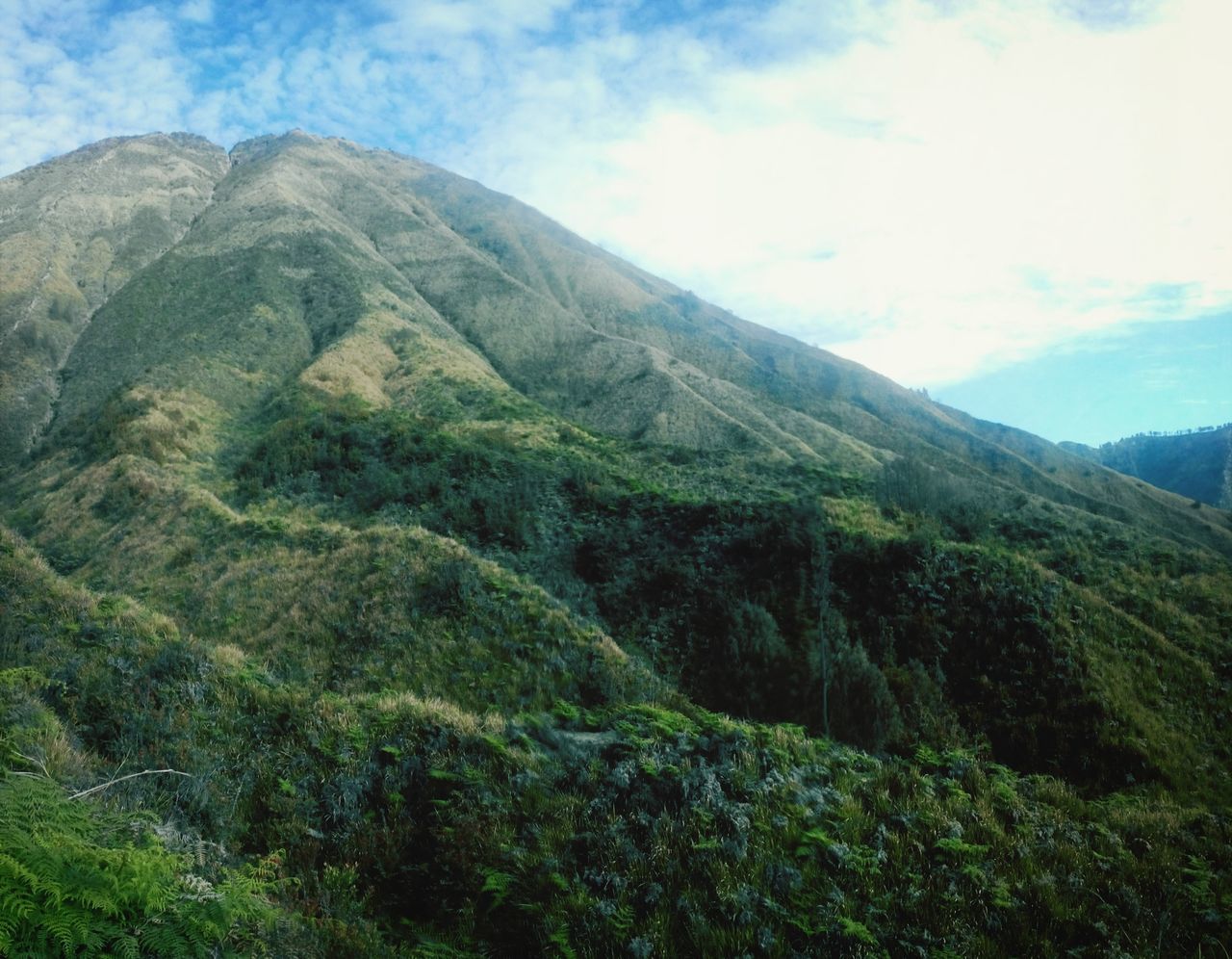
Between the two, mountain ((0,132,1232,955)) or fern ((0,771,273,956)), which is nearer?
fern ((0,771,273,956))

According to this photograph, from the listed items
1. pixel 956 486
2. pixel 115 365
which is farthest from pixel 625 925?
pixel 115 365

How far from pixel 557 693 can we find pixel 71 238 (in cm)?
8648

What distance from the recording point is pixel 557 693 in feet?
40.4

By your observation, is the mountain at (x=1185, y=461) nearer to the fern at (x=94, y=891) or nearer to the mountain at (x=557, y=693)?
the mountain at (x=557, y=693)

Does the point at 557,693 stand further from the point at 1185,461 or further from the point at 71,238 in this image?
the point at 1185,461

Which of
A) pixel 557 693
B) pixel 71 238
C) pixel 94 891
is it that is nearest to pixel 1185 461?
pixel 557 693

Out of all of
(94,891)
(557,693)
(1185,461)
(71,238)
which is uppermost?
(1185,461)

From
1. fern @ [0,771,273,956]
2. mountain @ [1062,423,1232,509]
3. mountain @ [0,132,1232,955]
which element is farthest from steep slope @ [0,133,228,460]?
mountain @ [1062,423,1232,509]

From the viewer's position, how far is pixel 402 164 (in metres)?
120

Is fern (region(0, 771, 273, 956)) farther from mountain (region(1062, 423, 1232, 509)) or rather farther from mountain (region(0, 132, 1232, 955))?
mountain (region(1062, 423, 1232, 509))

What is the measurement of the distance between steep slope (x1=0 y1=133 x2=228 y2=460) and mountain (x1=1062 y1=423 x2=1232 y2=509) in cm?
15990

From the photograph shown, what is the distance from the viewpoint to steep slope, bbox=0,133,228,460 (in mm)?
46656

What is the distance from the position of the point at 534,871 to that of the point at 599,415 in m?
47.3

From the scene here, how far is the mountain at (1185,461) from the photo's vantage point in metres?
129
